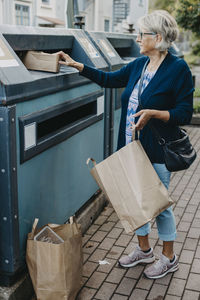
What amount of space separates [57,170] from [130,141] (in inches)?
20.4

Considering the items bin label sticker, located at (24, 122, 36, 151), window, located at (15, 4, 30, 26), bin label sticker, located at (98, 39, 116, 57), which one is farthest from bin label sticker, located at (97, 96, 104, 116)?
window, located at (15, 4, 30, 26)

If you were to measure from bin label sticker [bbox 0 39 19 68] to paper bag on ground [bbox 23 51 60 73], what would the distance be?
0.41m

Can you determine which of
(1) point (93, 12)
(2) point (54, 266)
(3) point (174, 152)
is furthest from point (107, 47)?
(1) point (93, 12)

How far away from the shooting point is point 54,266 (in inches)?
87.7

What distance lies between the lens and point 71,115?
3.25m

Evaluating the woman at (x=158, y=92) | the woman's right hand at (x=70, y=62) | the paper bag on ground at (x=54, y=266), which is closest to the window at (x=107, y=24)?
the woman's right hand at (x=70, y=62)

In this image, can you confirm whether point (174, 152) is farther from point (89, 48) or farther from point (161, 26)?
point (89, 48)

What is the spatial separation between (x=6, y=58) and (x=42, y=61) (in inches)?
19.1

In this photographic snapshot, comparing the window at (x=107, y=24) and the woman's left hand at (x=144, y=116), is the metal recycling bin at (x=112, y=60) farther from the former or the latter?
the window at (x=107, y=24)

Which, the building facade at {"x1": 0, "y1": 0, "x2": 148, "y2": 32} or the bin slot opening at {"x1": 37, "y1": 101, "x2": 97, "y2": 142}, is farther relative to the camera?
the building facade at {"x1": 0, "y1": 0, "x2": 148, "y2": 32}

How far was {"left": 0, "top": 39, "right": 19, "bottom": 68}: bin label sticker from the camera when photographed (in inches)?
83.5

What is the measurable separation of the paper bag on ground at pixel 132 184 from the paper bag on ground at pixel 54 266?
32cm

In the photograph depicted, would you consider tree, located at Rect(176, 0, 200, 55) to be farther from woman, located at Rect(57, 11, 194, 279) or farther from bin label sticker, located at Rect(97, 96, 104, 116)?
woman, located at Rect(57, 11, 194, 279)

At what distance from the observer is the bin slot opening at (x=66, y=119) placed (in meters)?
2.96
